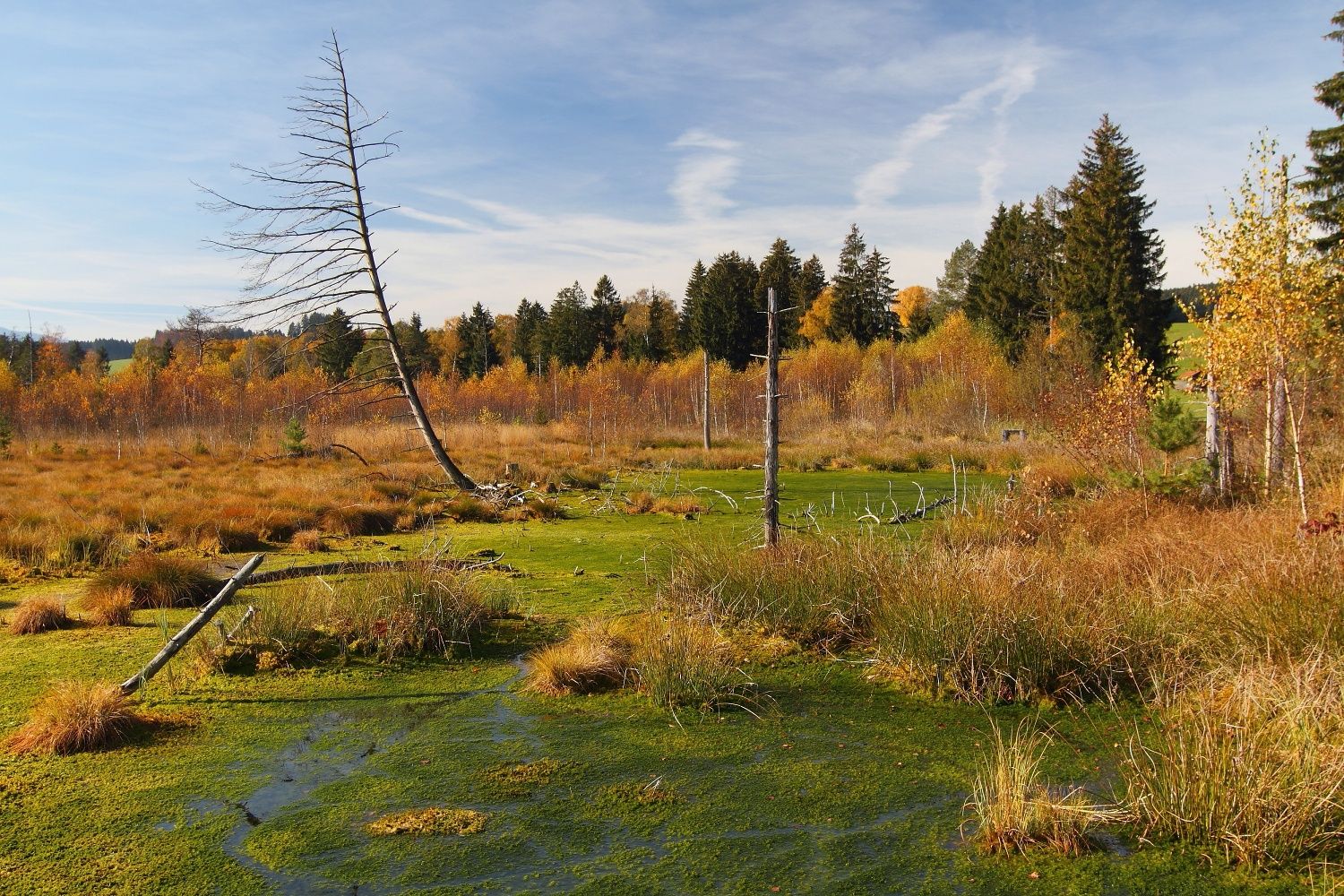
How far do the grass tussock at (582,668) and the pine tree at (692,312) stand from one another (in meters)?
55.6

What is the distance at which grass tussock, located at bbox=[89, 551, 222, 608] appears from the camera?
8773 mm

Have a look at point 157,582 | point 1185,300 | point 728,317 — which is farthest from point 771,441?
point 728,317

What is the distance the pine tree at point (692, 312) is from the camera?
208 ft

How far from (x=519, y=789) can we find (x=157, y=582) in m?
5.84

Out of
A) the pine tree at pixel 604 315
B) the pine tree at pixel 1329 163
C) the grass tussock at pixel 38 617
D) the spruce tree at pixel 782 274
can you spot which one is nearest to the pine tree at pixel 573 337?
the pine tree at pixel 604 315

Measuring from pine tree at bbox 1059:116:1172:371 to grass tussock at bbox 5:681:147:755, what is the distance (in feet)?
126

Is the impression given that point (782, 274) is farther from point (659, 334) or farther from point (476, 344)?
point (476, 344)

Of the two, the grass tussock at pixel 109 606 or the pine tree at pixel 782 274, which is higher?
the pine tree at pixel 782 274

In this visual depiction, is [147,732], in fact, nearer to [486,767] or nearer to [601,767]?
[486,767]

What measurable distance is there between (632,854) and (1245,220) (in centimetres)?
1215

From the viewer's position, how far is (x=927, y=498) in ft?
61.8

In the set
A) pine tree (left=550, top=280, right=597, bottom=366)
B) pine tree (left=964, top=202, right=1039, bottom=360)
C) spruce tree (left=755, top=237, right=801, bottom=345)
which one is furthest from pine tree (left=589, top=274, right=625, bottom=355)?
pine tree (left=964, top=202, right=1039, bottom=360)

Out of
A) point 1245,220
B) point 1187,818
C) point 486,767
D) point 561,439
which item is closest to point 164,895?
point 486,767

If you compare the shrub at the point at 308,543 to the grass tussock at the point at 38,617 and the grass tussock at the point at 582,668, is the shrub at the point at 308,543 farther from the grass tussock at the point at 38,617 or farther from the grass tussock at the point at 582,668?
the grass tussock at the point at 582,668
